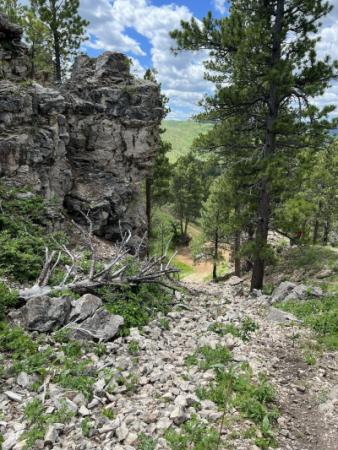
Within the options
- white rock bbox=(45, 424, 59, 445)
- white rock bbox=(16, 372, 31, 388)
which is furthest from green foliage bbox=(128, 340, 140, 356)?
white rock bbox=(45, 424, 59, 445)

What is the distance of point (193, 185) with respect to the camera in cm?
5053

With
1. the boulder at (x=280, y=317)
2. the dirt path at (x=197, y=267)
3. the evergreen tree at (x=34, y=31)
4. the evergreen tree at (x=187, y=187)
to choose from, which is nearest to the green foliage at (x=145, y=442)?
the boulder at (x=280, y=317)

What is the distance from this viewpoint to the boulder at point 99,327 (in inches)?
307

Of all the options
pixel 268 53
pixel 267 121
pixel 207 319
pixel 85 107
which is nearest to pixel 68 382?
pixel 207 319

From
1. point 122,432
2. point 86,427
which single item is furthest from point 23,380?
point 122,432

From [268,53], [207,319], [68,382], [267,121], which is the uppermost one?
[268,53]

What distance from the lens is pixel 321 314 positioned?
35.8 ft

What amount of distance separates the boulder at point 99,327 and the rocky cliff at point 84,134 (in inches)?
372

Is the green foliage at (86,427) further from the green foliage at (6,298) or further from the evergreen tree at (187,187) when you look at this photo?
the evergreen tree at (187,187)

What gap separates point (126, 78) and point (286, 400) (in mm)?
19674

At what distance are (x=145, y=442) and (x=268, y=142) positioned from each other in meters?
12.8

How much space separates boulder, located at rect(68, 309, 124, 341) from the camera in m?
7.79

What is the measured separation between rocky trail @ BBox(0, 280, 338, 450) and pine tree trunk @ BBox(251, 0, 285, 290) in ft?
19.4

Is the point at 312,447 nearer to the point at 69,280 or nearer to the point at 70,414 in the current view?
the point at 70,414
